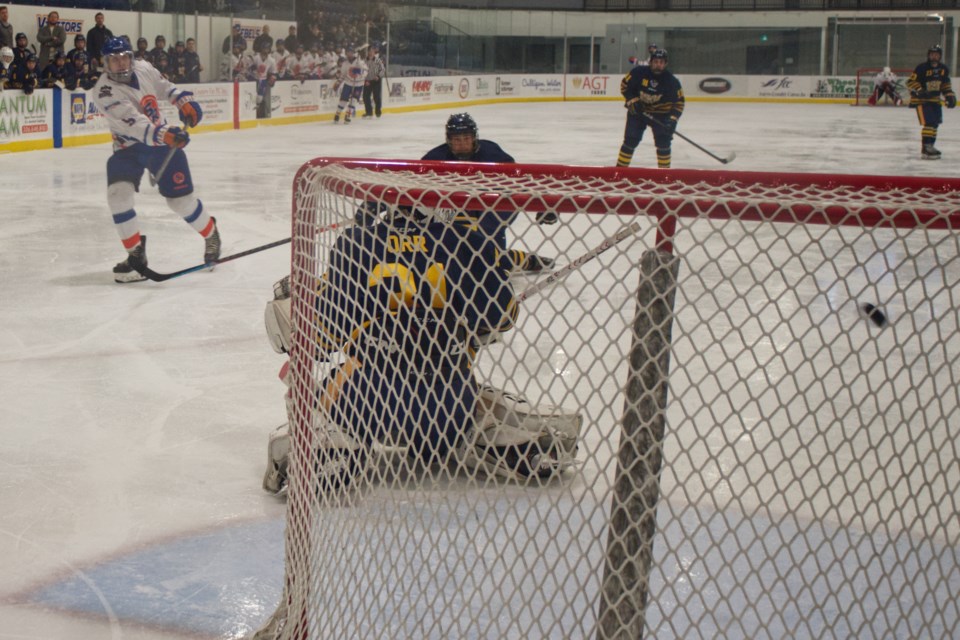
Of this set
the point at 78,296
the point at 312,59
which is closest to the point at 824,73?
the point at 312,59

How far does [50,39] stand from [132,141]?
7413 mm

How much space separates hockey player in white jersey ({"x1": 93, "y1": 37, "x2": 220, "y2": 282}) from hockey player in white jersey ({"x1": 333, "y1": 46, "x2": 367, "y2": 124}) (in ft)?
36.9

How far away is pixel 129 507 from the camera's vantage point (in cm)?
296

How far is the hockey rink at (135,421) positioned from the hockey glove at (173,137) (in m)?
0.70

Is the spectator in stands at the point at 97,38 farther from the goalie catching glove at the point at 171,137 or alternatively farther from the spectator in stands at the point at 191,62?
the goalie catching glove at the point at 171,137

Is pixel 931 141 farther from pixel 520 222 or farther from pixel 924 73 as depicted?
pixel 520 222

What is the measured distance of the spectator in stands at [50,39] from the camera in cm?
1230

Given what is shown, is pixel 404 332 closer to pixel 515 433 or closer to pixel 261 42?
pixel 515 433

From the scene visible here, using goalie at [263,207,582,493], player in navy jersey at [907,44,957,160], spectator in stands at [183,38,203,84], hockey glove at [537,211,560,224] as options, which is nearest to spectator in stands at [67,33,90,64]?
spectator in stands at [183,38,203,84]

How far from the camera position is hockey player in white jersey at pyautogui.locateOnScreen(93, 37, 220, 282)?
574cm

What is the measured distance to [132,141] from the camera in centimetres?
582

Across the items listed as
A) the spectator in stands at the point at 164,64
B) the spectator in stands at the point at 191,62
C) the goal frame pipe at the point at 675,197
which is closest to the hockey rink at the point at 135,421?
the goal frame pipe at the point at 675,197

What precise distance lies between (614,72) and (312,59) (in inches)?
387

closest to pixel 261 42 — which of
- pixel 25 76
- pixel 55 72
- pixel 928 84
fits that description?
pixel 55 72
